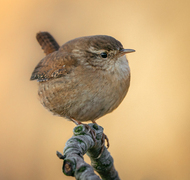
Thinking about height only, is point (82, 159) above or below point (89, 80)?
below

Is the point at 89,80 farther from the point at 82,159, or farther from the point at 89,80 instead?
the point at 82,159

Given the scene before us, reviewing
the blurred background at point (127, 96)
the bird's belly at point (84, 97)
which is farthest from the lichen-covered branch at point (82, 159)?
the blurred background at point (127, 96)

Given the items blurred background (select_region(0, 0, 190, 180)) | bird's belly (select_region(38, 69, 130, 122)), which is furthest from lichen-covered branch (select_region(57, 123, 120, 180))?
blurred background (select_region(0, 0, 190, 180))

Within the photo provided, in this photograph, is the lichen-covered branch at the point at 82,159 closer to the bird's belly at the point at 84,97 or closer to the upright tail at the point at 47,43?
the bird's belly at the point at 84,97

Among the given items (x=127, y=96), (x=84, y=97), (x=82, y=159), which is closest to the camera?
(x=82, y=159)

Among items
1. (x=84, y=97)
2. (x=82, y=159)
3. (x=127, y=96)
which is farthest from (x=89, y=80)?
(x=127, y=96)
